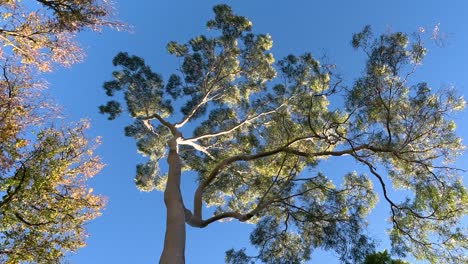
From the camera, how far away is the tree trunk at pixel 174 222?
7602 millimetres

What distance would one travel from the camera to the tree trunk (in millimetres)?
7602

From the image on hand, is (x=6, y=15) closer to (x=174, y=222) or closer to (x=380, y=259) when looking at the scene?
(x=174, y=222)

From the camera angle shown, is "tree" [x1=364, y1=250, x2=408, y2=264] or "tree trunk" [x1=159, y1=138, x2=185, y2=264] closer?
"tree trunk" [x1=159, y1=138, x2=185, y2=264]

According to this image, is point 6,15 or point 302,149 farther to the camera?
point 302,149

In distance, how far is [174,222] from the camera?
8555 millimetres

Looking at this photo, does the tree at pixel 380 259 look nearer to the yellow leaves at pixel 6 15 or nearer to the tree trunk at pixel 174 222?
the tree trunk at pixel 174 222

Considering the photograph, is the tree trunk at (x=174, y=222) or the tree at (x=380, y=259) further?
the tree at (x=380, y=259)

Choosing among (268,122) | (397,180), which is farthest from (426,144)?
(268,122)

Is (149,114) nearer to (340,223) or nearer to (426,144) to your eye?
(340,223)

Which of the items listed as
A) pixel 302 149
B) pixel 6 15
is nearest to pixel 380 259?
pixel 302 149

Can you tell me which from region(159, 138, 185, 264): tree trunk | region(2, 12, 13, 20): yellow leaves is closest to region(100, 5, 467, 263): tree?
region(159, 138, 185, 264): tree trunk

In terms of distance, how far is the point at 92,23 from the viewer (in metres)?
7.67

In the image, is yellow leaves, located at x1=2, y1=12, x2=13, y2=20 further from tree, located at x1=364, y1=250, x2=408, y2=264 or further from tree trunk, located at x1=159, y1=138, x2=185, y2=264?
tree, located at x1=364, y1=250, x2=408, y2=264

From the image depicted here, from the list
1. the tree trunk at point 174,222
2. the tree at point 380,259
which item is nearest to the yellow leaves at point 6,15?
the tree trunk at point 174,222
